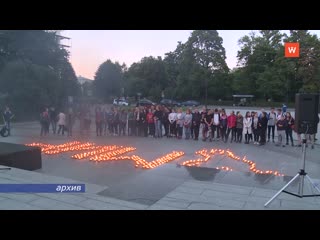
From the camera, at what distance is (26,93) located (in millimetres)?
28219

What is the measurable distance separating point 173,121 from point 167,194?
10.00 meters

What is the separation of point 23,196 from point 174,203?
2.85m

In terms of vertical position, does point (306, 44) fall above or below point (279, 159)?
above

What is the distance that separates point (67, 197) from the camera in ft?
20.1

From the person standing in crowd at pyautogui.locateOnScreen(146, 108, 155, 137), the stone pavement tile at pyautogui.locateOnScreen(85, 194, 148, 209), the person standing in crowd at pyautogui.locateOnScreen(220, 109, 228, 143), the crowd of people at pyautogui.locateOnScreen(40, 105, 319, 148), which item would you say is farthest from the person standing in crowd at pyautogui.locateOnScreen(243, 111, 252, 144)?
the stone pavement tile at pyautogui.locateOnScreen(85, 194, 148, 209)

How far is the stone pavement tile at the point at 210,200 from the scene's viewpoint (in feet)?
20.2

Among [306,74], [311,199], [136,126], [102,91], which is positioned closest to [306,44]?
[306,74]

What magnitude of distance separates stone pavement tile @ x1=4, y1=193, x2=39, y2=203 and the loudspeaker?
16.9ft

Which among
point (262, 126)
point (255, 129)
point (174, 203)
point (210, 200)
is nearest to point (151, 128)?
point (255, 129)

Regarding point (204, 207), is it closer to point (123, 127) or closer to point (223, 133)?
point (223, 133)

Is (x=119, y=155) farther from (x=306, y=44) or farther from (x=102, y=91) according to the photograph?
(x=102, y=91)

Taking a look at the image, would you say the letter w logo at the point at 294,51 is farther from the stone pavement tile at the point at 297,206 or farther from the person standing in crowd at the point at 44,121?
the person standing in crowd at the point at 44,121

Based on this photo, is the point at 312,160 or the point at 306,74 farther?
the point at 306,74

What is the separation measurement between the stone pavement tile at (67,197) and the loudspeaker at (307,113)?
433 centimetres
